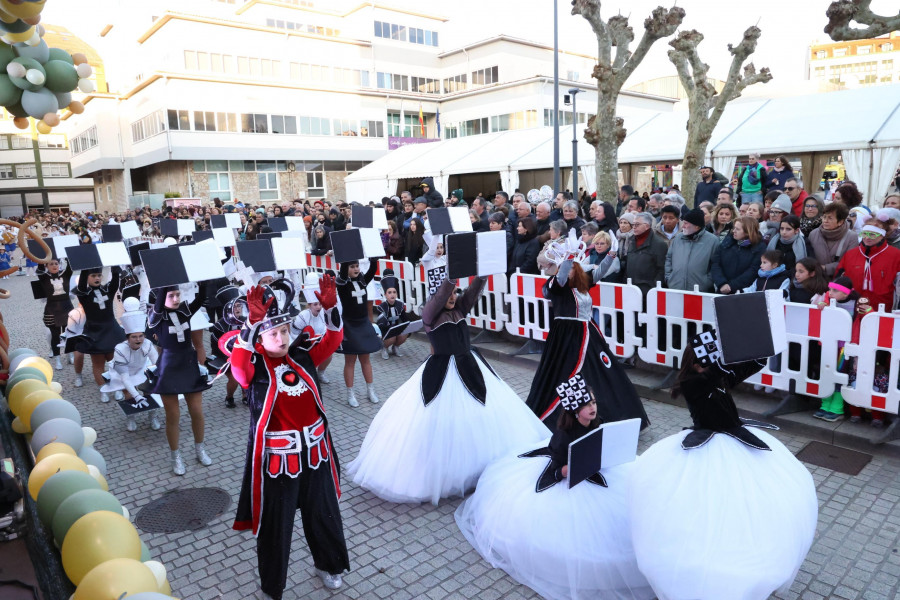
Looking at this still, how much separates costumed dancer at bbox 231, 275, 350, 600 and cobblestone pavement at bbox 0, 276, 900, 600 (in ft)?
1.44

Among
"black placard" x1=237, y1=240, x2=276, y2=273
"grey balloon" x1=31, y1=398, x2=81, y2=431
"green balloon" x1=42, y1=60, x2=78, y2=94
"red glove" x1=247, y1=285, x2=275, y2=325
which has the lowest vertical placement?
"grey balloon" x1=31, y1=398, x2=81, y2=431

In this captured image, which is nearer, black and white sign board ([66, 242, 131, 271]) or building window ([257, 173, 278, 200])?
black and white sign board ([66, 242, 131, 271])

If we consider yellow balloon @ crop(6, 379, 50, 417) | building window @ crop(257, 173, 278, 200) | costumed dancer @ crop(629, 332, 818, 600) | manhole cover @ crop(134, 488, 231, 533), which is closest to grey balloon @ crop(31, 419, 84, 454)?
yellow balloon @ crop(6, 379, 50, 417)

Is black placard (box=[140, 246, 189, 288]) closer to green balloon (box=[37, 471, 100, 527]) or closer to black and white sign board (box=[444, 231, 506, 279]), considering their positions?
black and white sign board (box=[444, 231, 506, 279])

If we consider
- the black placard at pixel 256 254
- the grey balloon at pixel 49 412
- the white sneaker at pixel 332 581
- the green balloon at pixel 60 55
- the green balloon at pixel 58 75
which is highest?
the green balloon at pixel 60 55

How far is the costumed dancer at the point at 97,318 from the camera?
8.12 meters

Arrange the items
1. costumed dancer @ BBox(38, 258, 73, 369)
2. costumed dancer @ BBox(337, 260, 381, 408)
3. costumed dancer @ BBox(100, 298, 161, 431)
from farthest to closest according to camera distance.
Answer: costumed dancer @ BBox(38, 258, 73, 369), costumed dancer @ BBox(337, 260, 381, 408), costumed dancer @ BBox(100, 298, 161, 431)

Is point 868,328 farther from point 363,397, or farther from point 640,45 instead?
point 640,45

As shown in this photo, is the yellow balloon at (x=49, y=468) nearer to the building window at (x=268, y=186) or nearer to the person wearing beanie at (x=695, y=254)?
the person wearing beanie at (x=695, y=254)

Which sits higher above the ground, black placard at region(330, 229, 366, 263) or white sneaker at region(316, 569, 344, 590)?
black placard at region(330, 229, 366, 263)

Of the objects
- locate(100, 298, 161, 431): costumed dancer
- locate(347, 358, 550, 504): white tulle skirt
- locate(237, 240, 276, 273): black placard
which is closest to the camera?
locate(347, 358, 550, 504): white tulle skirt

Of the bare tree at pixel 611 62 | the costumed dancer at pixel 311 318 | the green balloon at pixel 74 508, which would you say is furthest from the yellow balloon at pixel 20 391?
the bare tree at pixel 611 62

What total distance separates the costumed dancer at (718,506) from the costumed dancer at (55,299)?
9333mm

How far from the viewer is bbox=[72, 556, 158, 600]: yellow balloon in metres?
2.40
